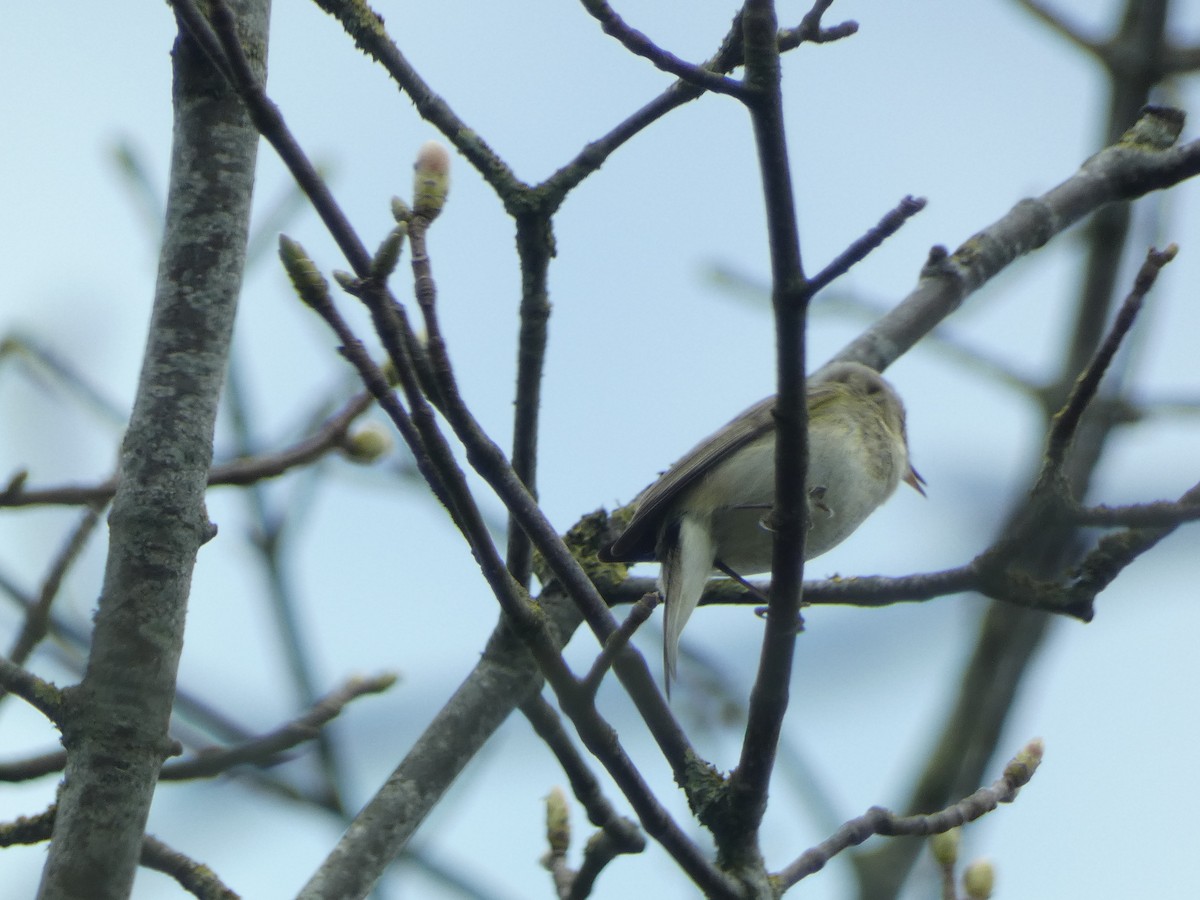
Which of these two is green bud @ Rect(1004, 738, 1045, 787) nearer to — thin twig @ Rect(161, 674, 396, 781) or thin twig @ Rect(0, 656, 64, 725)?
thin twig @ Rect(161, 674, 396, 781)

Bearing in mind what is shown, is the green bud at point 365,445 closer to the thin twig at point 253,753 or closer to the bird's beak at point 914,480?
the thin twig at point 253,753

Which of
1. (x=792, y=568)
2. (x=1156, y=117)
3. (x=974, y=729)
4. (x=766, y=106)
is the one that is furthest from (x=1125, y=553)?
(x=1156, y=117)

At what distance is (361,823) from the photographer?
2.73 metres

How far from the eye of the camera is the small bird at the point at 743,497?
4.21 meters

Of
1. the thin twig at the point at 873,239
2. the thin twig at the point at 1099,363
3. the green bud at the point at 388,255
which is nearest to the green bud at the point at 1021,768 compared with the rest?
the thin twig at the point at 1099,363

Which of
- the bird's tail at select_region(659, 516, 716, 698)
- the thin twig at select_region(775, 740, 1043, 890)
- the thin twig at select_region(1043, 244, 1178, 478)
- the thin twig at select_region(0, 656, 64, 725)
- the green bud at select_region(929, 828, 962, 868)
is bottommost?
the thin twig at select_region(0, 656, 64, 725)

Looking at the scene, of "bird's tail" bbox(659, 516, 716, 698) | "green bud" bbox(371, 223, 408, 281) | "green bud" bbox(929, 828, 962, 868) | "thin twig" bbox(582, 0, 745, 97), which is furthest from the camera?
"bird's tail" bbox(659, 516, 716, 698)

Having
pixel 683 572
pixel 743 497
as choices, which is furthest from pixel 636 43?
pixel 743 497

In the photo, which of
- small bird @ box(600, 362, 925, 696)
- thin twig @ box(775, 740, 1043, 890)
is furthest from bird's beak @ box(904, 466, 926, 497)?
thin twig @ box(775, 740, 1043, 890)

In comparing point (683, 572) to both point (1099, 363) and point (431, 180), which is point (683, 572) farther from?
point (431, 180)

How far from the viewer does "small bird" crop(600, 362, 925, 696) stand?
4.21 meters

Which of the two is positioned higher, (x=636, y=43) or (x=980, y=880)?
(x=636, y=43)

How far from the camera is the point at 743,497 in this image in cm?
436

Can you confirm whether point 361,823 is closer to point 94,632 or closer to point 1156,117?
point 94,632
